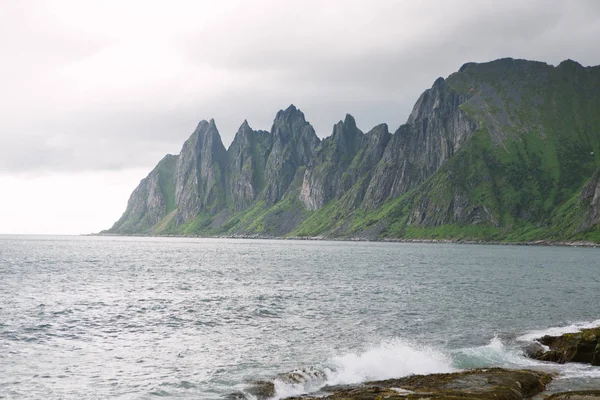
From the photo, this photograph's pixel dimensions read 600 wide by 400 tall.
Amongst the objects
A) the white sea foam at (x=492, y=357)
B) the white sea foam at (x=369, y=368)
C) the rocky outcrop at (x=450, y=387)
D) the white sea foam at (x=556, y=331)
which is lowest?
the white sea foam at (x=556, y=331)

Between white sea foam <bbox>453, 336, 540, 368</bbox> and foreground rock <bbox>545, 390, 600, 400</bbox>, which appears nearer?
foreground rock <bbox>545, 390, 600, 400</bbox>

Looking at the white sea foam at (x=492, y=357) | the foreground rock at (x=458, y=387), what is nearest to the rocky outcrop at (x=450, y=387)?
the foreground rock at (x=458, y=387)

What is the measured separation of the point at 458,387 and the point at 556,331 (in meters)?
25.1

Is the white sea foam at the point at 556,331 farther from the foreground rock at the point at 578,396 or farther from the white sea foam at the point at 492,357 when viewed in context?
the foreground rock at the point at 578,396

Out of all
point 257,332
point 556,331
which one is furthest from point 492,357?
point 257,332

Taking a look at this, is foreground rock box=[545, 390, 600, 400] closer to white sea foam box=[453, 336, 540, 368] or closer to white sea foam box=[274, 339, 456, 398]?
white sea foam box=[274, 339, 456, 398]

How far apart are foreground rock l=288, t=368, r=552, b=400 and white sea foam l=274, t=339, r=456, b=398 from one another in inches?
63.8

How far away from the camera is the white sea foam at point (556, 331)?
4444cm

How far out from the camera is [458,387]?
2717 centimetres

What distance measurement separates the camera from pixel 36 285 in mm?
81938

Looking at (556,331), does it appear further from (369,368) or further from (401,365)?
(369,368)

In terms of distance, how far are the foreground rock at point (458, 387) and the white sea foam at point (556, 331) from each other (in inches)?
549

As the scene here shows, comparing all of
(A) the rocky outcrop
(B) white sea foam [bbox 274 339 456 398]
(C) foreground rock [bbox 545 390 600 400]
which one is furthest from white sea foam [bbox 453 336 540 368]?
(C) foreground rock [bbox 545 390 600 400]

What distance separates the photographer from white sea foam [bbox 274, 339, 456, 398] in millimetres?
30047
